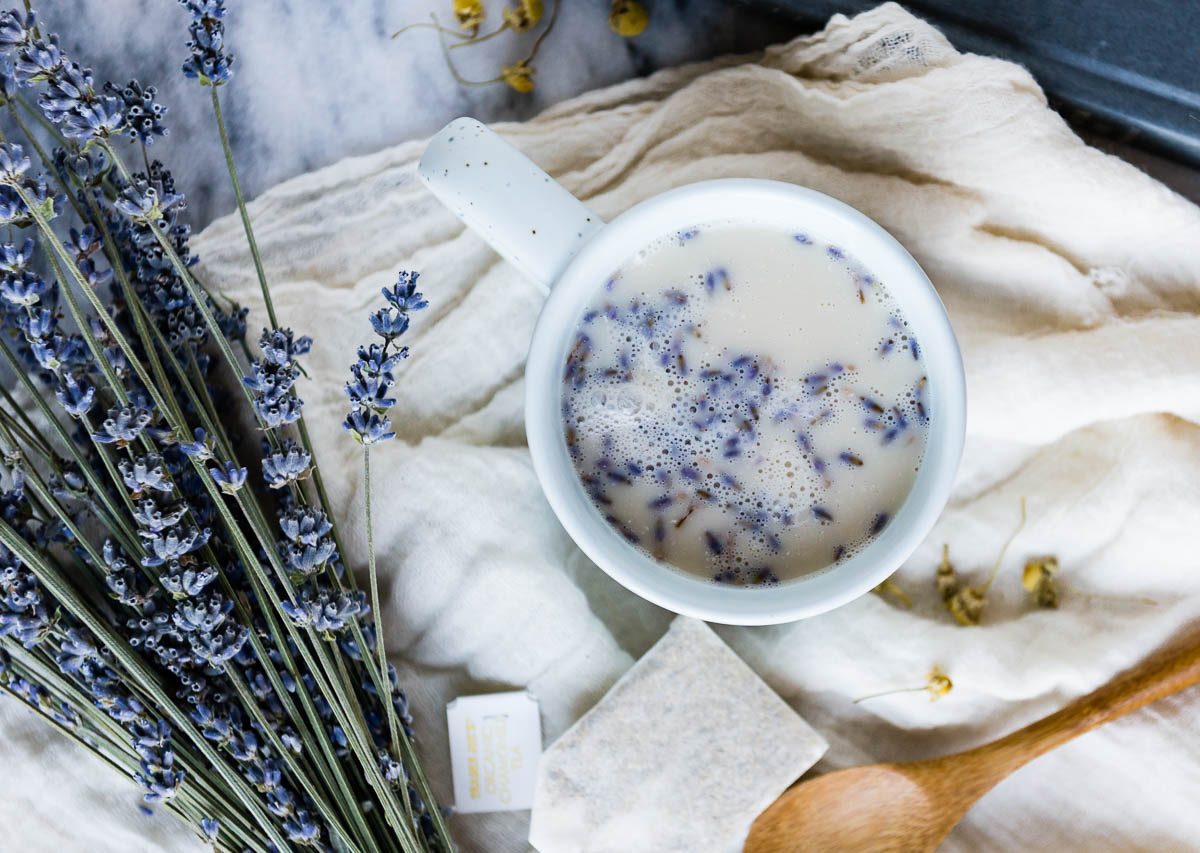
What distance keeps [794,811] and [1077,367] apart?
0.48 meters

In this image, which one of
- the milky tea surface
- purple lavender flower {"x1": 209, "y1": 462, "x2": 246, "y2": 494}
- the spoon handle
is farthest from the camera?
the spoon handle

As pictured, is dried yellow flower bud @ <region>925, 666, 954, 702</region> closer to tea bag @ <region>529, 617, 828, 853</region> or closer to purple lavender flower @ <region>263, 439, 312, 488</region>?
tea bag @ <region>529, 617, 828, 853</region>

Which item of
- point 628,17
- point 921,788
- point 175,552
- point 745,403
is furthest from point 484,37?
point 921,788

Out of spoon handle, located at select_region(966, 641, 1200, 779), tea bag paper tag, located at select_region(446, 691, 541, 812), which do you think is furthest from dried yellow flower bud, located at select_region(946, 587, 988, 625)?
tea bag paper tag, located at select_region(446, 691, 541, 812)

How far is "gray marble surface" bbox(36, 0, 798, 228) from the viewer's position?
3.22 feet

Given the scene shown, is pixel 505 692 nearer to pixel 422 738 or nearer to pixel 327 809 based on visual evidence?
pixel 422 738

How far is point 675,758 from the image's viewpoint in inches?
36.8

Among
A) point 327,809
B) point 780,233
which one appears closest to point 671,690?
point 327,809

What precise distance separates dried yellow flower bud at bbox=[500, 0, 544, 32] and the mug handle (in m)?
0.30

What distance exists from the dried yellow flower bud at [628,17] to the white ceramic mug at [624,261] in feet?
1.01

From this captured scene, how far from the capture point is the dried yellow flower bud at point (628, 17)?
0.99 meters

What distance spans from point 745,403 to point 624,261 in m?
0.15

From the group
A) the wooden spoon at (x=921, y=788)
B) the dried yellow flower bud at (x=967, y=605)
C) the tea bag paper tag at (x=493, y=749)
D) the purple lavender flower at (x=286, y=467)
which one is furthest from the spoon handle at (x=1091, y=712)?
the purple lavender flower at (x=286, y=467)

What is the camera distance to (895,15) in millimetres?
938
